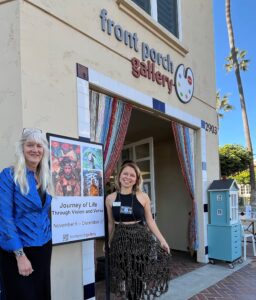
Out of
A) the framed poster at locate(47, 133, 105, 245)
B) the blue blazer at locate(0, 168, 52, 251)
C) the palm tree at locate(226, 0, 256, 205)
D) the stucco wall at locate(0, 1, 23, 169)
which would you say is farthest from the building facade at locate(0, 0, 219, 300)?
the palm tree at locate(226, 0, 256, 205)

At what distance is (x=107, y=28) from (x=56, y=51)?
3.64ft

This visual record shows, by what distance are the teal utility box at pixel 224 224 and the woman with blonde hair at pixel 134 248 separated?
3.55 meters

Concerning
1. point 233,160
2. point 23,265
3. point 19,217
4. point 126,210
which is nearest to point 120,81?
point 126,210

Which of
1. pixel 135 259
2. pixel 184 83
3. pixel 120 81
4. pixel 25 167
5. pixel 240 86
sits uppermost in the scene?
pixel 240 86

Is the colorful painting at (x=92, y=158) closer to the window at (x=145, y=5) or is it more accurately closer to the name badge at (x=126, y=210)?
the name badge at (x=126, y=210)

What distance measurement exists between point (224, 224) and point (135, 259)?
4.06m

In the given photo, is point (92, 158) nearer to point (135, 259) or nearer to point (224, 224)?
point (135, 259)

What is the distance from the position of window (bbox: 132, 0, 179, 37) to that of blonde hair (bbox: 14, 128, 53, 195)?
3.88 m

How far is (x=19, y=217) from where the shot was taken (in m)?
2.54

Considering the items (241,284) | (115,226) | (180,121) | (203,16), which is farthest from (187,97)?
(115,226)

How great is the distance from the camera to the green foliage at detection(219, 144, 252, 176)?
15500mm

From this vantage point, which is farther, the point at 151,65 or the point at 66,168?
the point at 151,65

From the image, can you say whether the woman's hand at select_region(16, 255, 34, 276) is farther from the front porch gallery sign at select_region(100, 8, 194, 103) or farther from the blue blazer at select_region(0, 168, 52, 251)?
the front porch gallery sign at select_region(100, 8, 194, 103)

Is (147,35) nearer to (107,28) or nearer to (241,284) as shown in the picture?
(107,28)
